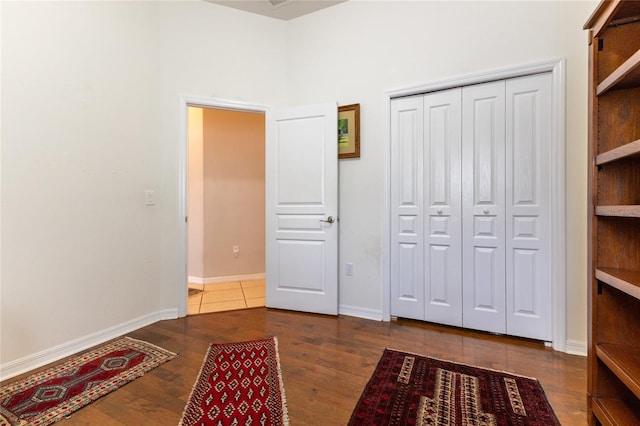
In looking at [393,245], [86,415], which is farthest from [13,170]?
[393,245]

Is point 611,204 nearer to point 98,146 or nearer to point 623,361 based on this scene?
point 623,361

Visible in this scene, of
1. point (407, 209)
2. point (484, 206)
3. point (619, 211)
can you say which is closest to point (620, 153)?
point (619, 211)

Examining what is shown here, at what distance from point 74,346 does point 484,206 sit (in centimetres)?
313

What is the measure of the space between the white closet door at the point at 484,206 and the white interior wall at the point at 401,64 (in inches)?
11.5

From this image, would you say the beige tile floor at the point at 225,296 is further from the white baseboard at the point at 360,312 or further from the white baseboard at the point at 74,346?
the white baseboard at the point at 360,312

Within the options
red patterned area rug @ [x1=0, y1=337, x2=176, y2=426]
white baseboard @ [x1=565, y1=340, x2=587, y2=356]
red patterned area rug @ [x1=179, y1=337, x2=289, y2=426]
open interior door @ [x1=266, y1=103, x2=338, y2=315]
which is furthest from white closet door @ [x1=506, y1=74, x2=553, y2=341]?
red patterned area rug @ [x1=0, y1=337, x2=176, y2=426]

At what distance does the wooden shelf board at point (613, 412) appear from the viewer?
3.58 feet

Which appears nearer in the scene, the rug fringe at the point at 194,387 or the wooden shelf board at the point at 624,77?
the wooden shelf board at the point at 624,77

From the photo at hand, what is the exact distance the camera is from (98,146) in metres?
2.22

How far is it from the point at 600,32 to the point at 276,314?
2.81 m

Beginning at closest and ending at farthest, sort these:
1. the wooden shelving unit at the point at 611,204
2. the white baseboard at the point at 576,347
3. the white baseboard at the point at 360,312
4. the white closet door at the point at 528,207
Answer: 1. the wooden shelving unit at the point at 611,204
2. the white baseboard at the point at 576,347
3. the white closet door at the point at 528,207
4. the white baseboard at the point at 360,312

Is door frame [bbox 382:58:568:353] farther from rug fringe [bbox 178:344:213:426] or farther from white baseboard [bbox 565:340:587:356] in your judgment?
rug fringe [bbox 178:344:213:426]

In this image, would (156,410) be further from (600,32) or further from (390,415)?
(600,32)

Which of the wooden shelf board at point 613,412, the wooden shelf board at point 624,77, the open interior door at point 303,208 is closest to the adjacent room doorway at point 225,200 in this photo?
the open interior door at point 303,208
